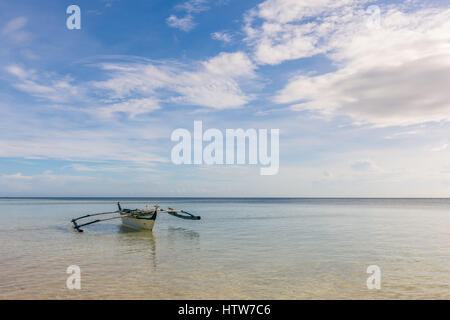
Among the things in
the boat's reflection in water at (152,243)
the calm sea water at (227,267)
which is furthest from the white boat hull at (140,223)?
the calm sea water at (227,267)

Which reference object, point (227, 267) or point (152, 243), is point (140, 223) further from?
point (227, 267)

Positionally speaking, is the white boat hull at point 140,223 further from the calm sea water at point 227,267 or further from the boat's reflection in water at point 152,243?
the calm sea water at point 227,267

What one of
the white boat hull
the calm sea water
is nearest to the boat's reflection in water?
the calm sea water

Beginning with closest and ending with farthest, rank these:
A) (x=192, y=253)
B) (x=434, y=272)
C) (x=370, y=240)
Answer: (x=434, y=272) < (x=192, y=253) < (x=370, y=240)

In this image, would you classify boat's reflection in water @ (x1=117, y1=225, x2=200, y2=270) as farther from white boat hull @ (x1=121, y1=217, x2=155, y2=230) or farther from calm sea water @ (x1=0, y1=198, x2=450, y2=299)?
white boat hull @ (x1=121, y1=217, x2=155, y2=230)

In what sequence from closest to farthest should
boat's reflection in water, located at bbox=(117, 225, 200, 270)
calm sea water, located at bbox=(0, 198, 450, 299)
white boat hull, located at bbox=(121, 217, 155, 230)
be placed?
calm sea water, located at bbox=(0, 198, 450, 299), boat's reflection in water, located at bbox=(117, 225, 200, 270), white boat hull, located at bbox=(121, 217, 155, 230)

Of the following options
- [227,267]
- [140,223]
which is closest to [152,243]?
[140,223]

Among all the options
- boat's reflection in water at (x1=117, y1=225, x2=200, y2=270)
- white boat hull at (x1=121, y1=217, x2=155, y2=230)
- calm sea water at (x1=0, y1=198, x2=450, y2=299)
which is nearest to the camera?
calm sea water at (x1=0, y1=198, x2=450, y2=299)

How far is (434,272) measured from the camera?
11.1 m
